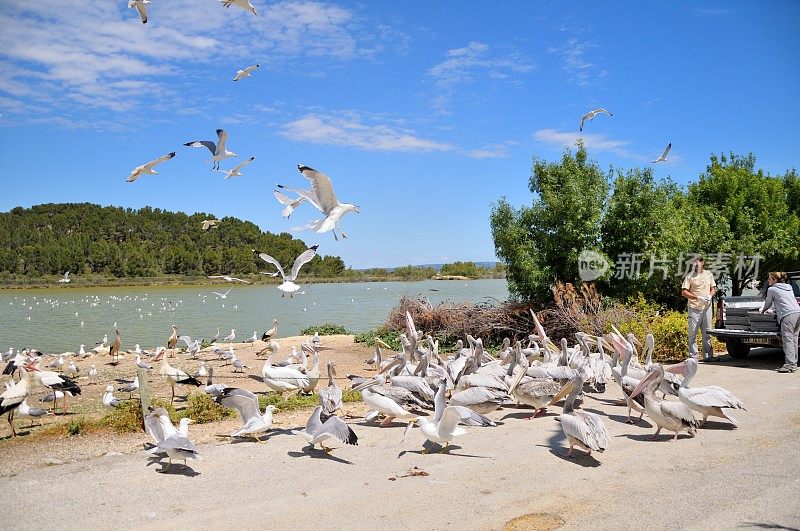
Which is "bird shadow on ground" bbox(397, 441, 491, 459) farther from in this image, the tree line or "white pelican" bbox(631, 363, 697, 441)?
the tree line

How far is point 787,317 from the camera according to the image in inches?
421

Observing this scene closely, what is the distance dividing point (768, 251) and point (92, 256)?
52.5 meters

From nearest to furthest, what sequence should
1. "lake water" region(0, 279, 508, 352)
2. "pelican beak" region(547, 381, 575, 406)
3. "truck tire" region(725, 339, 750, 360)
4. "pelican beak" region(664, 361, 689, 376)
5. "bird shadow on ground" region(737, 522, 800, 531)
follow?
"bird shadow on ground" region(737, 522, 800, 531) < "pelican beak" region(664, 361, 689, 376) < "pelican beak" region(547, 381, 575, 406) < "truck tire" region(725, 339, 750, 360) < "lake water" region(0, 279, 508, 352)

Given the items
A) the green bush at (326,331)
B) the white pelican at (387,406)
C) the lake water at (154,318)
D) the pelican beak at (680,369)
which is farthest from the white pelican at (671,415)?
the green bush at (326,331)

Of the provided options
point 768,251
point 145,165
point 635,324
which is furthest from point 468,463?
point 768,251

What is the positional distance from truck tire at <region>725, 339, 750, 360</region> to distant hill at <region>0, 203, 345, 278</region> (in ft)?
109

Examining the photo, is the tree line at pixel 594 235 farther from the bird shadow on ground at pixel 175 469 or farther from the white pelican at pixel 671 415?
the bird shadow on ground at pixel 175 469

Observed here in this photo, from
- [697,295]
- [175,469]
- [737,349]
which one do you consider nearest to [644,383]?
[697,295]

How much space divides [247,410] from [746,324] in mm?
9374

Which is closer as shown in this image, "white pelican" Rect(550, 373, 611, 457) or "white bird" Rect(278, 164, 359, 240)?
Result: "white pelican" Rect(550, 373, 611, 457)

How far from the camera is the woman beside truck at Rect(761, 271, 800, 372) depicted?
10.7 metres

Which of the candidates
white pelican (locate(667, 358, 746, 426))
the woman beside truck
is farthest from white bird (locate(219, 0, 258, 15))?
the woman beside truck

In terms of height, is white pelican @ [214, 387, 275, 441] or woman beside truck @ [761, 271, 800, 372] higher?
woman beside truck @ [761, 271, 800, 372]

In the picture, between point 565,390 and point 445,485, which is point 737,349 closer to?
point 565,390
